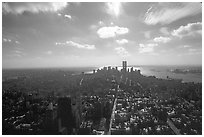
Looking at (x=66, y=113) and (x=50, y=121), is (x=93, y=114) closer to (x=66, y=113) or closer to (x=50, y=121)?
(x=66, y=113)

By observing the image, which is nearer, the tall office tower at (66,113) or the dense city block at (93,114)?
the dense city block at (93,114)

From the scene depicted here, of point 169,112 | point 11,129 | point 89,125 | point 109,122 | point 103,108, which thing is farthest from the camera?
point 103,108

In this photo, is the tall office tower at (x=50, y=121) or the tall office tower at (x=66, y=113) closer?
the tall office tower at (x=50, y=121)

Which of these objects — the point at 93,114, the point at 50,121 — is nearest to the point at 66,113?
the point at 50,121

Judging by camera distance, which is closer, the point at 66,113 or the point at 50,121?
the point at 50,121

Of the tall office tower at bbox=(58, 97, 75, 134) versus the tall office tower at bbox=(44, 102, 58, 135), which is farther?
the tall office tower at bbox=(58, 97, 75, 134)

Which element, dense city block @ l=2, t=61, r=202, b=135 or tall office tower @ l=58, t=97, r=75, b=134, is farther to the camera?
tall office tower @ l=58, t=97, r=75, b=134

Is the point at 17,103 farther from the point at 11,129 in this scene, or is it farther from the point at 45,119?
the point at 11,129

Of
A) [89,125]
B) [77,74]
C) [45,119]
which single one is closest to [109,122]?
[89,125]
